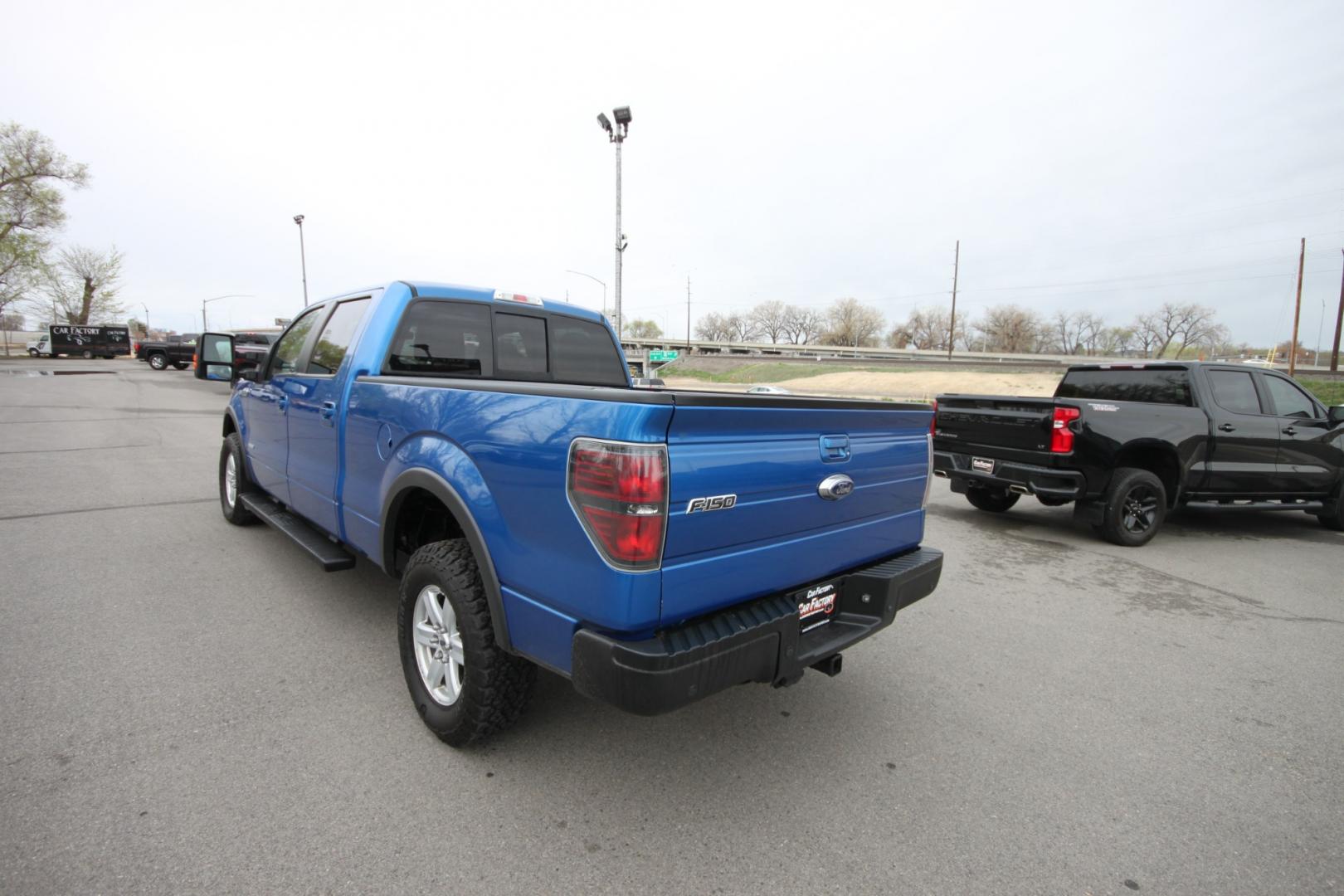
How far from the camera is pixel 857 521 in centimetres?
272

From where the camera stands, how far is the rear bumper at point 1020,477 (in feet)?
19.9

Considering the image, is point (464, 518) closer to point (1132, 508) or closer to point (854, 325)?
point (1132, 508)

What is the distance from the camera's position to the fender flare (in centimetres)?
229

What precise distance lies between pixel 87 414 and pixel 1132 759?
18681 mm

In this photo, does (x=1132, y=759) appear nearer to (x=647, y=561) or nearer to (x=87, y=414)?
(x=647, y=561)

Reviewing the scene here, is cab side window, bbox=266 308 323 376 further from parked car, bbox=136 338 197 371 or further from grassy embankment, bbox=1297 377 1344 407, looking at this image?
parked car, bbox=136 338 197 371

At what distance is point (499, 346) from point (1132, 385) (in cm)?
662

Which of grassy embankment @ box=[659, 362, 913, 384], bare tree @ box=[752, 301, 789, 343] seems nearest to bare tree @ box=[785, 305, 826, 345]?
bare tree @ box=[752, 301, 789, 343]

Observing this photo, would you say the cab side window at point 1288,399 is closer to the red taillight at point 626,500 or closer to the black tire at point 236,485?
the red taillight at point 626,500

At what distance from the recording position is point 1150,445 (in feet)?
20.5

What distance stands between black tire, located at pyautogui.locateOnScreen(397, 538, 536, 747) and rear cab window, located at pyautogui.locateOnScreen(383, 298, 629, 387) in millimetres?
1374

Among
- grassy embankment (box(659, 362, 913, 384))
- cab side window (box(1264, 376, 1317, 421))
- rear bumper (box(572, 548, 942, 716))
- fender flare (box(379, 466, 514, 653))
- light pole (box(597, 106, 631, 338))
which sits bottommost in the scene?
rear bumper (box(572, 548, 942, 716))

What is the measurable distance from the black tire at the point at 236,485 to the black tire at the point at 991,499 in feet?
24.0

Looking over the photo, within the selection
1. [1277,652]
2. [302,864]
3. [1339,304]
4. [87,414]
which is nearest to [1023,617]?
[1277,652]
